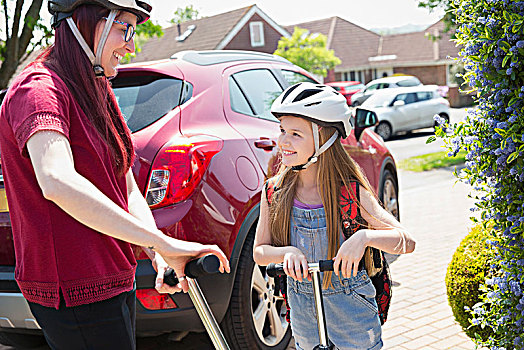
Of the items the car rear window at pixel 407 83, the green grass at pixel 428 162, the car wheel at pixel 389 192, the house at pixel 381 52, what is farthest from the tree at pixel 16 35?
the house at pixel 381 52

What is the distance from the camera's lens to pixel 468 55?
3.22 metres

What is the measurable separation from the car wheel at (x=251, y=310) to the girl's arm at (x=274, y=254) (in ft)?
3.53

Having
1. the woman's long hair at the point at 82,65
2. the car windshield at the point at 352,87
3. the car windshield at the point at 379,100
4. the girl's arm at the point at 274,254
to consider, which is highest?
the woman's long hair at the point at 82,65

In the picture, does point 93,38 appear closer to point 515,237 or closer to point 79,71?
point 79,71

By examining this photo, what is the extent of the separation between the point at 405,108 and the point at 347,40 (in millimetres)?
32269

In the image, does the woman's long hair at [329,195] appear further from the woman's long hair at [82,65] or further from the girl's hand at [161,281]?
the woman's long hair at [82,65]

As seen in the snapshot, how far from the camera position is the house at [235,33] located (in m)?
43.8

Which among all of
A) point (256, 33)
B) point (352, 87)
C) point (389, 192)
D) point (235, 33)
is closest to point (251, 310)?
point (389, 192)

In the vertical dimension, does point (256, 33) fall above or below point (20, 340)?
above

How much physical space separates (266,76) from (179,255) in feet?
10.9

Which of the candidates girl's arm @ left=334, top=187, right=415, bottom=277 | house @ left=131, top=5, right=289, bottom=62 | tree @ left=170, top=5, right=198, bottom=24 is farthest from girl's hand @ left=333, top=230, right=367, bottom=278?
tree @ left=170, top=5, right=198, bottom=24

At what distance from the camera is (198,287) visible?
2.40 meters

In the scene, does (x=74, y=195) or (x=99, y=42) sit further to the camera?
(x=99, y=42)

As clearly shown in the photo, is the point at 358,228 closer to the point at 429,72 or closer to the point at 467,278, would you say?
the point at 467,278
